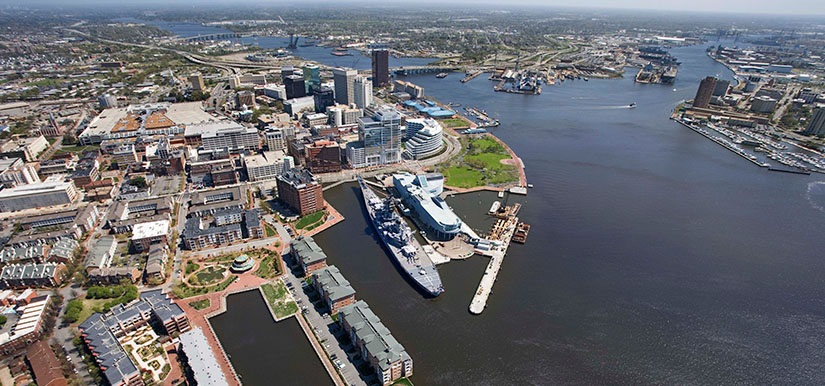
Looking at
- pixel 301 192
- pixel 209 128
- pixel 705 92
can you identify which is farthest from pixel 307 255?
pixel 705 92

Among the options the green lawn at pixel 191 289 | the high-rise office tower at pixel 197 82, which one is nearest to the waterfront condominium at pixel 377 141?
the green lawn at pixel 191 289

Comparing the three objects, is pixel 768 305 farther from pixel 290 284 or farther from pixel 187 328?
pixel 187 328

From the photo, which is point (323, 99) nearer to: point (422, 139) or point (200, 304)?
point (422, 139)

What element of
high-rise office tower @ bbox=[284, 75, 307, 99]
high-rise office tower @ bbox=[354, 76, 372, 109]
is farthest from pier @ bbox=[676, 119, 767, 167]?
high-rise office tower @ bbox=[284, 75, 307, 99]

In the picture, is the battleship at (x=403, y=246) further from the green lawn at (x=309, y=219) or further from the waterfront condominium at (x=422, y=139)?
the waterfront condominium at (x=422, y=139)

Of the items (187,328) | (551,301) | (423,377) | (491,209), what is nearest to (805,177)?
(491,209)

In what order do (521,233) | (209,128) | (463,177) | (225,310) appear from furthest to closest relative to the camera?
1. (209,128)
2. (463,177)
3. (521,233)
4. (225,310)
